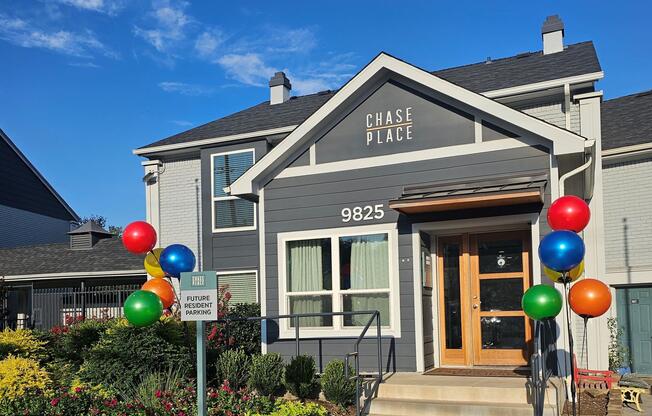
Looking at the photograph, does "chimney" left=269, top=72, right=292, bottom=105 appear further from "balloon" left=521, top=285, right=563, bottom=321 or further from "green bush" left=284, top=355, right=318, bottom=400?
"balloon" left=521, top=285, right=563, bottom=321

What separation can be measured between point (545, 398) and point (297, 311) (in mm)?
3981

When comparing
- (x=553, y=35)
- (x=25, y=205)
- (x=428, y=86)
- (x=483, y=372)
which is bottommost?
(x=483, y=372)

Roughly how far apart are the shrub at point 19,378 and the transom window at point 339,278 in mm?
3555

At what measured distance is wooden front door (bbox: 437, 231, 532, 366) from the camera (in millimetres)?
9484

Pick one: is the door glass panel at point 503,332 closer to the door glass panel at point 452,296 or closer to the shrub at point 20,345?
the door glass panel at point 452,296

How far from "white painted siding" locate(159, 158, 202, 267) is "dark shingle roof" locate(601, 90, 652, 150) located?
9.35m

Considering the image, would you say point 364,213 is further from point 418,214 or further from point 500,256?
point 500,256

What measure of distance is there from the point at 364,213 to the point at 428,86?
2075mm

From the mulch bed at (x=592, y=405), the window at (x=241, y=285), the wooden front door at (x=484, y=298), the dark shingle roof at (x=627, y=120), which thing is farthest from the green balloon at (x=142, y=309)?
the dark shingle roof at (x=627, y=120)

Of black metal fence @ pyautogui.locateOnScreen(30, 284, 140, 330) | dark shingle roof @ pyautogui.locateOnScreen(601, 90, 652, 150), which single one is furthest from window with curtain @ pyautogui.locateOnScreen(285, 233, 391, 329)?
black metal fence @ pyautogui.locateOnScreen(30, 284, 140, 330)

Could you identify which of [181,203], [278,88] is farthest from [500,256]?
[278,88]

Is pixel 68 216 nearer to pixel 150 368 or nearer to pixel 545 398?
pixel 150 368

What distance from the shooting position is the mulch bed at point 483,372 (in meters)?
8.93

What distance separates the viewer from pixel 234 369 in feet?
31.3
